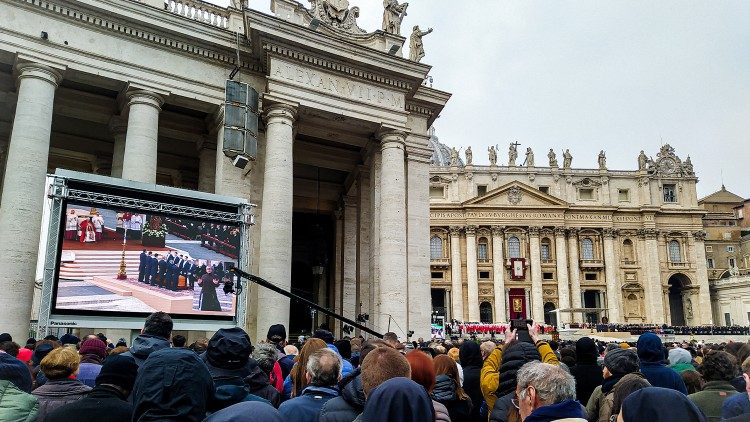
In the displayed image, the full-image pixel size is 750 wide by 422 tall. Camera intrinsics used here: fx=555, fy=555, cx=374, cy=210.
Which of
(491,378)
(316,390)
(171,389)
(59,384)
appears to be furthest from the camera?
(491,378)

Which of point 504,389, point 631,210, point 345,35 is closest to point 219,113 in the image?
point 345,35

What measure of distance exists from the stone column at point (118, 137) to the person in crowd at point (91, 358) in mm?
12207

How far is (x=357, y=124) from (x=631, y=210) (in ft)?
171

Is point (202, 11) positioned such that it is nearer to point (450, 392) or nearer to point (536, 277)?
point (450, 392)

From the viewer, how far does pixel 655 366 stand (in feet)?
16.5

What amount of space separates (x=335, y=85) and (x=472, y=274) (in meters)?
43.1

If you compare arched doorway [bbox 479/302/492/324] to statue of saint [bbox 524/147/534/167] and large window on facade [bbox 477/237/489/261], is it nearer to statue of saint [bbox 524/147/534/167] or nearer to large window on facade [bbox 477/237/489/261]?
large window on facade [bbox 477/237/489/261]

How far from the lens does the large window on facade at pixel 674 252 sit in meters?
62.5

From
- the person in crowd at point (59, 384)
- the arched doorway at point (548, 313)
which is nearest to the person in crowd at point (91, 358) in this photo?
the person in crowd at point (59, 384)

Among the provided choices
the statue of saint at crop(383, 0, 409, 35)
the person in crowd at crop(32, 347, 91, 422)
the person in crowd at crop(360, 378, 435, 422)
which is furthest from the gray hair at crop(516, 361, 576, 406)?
the statue of saint at crop(383, 0, 409, 35)

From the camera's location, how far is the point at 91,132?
19.1m

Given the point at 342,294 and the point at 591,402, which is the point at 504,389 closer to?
the point at 591,402

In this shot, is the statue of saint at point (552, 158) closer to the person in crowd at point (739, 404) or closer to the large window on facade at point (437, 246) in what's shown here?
the large window on facade at point (437, 246)

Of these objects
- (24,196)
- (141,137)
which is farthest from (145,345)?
(141,137)
